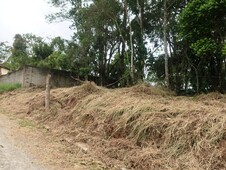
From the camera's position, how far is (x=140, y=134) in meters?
5.29

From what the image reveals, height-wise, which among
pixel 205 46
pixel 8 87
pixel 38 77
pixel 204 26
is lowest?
pixel 8 87

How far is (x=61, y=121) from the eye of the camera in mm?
7727

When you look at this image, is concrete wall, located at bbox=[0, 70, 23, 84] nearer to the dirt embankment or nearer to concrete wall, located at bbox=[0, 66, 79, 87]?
concrete wall, located at bbox=[0, 66, 79, 87]

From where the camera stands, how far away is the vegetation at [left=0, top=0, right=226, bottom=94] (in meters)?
10.2

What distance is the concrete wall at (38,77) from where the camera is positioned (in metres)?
14.9

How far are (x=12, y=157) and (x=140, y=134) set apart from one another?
2.27m

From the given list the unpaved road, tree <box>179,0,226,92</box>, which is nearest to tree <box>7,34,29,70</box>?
tree <box>179,0,226,92</box>

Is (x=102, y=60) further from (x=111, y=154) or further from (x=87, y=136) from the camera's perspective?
(x=111, y=154)

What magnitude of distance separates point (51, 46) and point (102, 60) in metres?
6.50

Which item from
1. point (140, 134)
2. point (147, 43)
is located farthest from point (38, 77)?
point (140, 134)

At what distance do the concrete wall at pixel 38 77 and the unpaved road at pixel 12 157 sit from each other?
8749 millimetres

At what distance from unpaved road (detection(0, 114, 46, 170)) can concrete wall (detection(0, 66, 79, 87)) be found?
8749mm

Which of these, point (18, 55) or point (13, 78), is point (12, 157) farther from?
point (18, 55)

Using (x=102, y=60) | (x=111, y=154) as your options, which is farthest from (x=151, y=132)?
(x=102, y=60)
